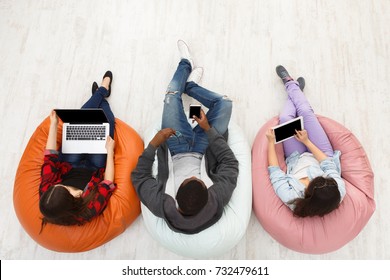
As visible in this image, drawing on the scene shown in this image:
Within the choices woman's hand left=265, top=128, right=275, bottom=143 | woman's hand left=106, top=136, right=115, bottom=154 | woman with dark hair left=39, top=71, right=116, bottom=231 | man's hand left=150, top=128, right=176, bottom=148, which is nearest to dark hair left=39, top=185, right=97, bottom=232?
woman with dark hair left=39, top=71, right=116, bottom=231

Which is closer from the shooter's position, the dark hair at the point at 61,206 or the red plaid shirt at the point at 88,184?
the dark hair at the point at 61,206

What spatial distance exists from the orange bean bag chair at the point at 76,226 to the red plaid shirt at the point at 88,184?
63 mm

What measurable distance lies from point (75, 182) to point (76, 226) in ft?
0.83

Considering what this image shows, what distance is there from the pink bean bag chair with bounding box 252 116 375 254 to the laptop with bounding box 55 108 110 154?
0.97 meters

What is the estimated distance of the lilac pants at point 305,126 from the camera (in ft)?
6.34

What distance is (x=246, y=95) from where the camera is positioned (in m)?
2.35

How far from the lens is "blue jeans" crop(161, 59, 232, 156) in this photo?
190cm

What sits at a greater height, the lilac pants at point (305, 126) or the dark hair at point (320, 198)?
the lilac pants at point (305, 126)

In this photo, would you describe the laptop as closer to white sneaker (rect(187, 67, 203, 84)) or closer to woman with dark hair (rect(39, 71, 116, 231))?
woman with dark hair (rect(39, 71, 116, 231))

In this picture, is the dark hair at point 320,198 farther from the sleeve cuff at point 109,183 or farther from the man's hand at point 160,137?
the sleeve cuff at point 109,183

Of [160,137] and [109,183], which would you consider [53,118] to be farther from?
[160,137]

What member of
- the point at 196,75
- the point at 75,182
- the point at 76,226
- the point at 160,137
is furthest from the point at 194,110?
the point at 76,226

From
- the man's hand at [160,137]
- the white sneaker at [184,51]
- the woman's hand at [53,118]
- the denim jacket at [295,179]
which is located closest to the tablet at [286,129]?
the denim jacket at [295,179]
